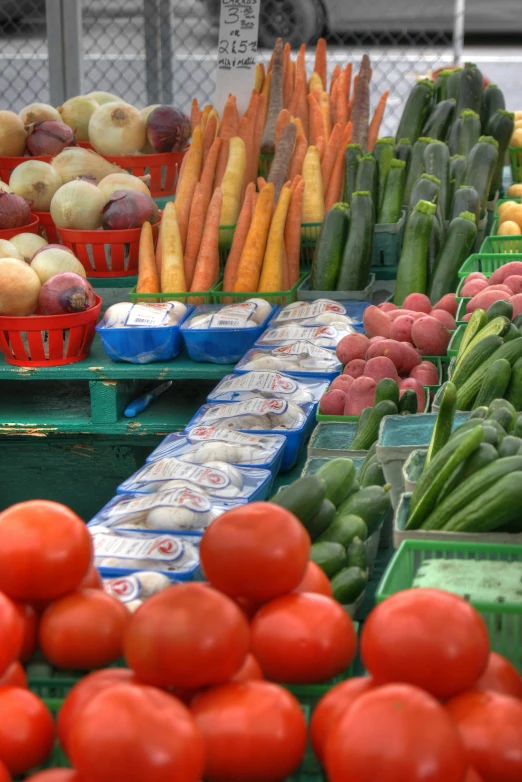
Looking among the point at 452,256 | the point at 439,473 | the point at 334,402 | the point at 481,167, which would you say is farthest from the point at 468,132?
the point at 439,473

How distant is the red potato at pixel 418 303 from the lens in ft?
10.4

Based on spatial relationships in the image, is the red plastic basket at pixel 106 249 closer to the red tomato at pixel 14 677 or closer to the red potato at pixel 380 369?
the red potato at pixel 380 369

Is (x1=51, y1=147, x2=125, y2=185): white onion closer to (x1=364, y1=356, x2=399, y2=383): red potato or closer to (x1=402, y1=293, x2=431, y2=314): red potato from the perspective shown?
(x1=402, y1=293, x2=431, y2=314): red potato

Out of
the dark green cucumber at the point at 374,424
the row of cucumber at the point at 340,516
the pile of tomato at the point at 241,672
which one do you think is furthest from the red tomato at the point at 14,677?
the dark green cucumber at the point at 374,424

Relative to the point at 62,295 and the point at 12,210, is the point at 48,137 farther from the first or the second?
the point at 62,295

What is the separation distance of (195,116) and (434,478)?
3.19 m

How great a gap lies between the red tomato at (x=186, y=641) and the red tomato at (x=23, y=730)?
13 cm

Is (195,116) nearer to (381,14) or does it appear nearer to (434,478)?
(434,478)

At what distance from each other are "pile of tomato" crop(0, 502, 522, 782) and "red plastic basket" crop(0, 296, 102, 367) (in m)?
1.99

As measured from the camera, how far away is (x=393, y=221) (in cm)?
403

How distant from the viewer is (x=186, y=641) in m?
1.16

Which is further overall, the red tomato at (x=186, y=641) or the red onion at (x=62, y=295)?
the red onion at (x=62, y=295)

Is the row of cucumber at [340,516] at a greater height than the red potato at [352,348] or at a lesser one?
greater

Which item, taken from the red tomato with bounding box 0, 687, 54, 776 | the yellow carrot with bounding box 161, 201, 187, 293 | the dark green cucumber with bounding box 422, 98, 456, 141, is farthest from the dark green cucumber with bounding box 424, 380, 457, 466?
the dark green cucumber with bounding box 422, 98, 456, 141
